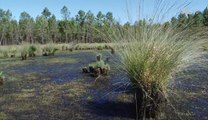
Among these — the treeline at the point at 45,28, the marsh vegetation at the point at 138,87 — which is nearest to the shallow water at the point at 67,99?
the marsh vegetation at the point at 138,87

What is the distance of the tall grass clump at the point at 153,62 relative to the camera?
7.78 m

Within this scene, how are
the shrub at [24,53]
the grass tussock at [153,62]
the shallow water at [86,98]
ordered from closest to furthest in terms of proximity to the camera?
the grass tussock at [153,62] → the shallow water at [86,98] → the shrub at [24,53]

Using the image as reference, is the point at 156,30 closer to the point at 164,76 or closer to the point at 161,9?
the point at 161,9

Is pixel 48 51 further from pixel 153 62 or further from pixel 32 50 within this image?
pixel 153 62

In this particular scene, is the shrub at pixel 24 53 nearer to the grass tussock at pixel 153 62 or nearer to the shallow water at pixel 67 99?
the shallow water at pixel 67 99

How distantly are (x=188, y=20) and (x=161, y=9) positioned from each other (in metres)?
1.06

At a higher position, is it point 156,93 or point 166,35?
point 166,35

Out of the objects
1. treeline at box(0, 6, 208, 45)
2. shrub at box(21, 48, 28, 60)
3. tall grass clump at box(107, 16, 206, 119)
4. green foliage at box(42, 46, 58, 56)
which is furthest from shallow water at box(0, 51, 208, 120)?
treeline at box(0, 6, 208, 45)

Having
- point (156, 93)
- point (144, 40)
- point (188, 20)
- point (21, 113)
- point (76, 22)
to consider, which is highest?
point (76, 22)

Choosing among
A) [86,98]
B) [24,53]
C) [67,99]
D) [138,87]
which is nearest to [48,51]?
[24,53]

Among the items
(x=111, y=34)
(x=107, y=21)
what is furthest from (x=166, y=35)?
(x=107, y=21)

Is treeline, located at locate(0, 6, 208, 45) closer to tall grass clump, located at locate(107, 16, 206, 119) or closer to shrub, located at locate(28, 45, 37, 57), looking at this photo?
shrub, located at locate(28, 45, 37, 57)

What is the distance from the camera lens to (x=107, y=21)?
32.6 feet

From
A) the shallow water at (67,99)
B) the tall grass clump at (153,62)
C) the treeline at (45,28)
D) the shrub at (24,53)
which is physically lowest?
the shallow water at (67,99)
